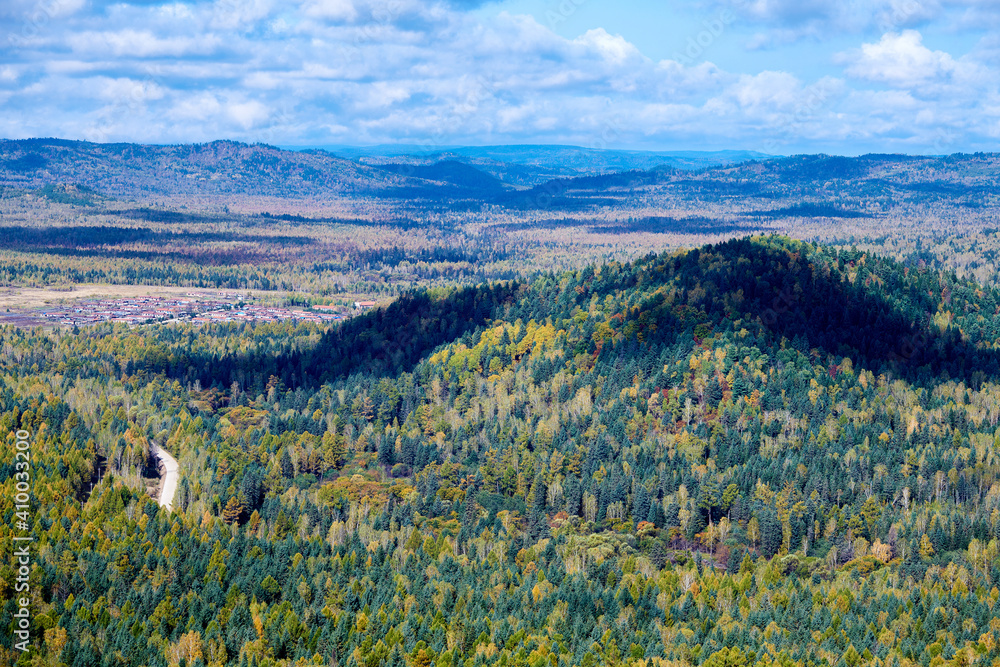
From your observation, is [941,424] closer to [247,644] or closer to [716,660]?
[716,660]

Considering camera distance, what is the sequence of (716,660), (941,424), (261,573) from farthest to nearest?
(941,424), (261,573), (716,660)

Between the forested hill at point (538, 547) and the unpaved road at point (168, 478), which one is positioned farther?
the unpaved road at point (168, 478)

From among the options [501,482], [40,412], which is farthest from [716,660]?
[40,412]

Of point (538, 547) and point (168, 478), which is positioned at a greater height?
point (538, 547)

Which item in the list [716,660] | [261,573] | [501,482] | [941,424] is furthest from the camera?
[941,424]

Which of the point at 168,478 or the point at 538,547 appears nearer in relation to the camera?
the point at 538,547

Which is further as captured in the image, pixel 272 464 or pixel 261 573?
pixel 272 464

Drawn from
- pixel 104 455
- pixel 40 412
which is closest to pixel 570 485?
pixel 104 455

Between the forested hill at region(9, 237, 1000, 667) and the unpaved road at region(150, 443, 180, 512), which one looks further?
the unpaved road at region(150, 443, 180, 512)
